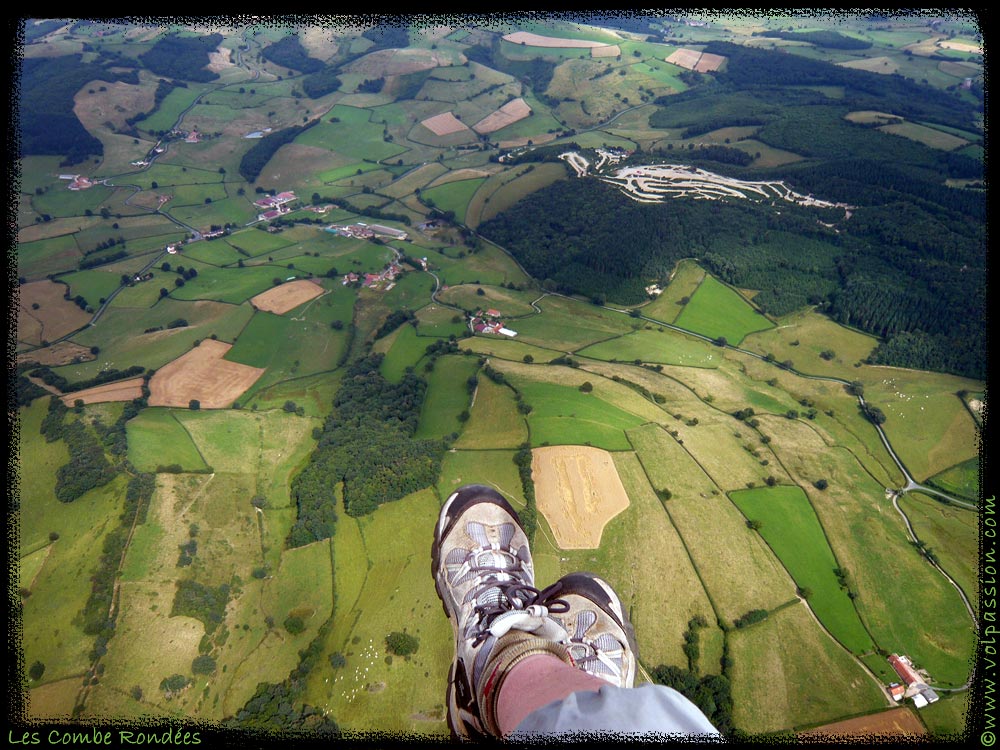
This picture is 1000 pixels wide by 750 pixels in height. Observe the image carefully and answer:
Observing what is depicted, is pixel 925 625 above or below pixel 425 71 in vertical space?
below

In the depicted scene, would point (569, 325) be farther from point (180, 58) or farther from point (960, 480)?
point (180, 58)

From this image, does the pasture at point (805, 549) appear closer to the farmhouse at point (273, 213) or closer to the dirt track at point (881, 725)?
the dirt track at point (881, 725)

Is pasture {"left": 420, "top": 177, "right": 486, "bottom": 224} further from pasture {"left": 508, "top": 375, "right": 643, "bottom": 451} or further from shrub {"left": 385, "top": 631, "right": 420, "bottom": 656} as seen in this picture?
shrub {"left": 385, "top": 631, "right": 420, "bottom": 656}

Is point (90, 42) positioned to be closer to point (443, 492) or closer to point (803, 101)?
point (443, 492)

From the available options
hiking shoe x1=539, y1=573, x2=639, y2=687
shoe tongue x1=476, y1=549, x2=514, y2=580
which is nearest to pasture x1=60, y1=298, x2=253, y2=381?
shoe tongue x1=476, y1=549, x2=514, y2=580

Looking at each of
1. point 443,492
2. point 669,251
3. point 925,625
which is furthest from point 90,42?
point 925,625
